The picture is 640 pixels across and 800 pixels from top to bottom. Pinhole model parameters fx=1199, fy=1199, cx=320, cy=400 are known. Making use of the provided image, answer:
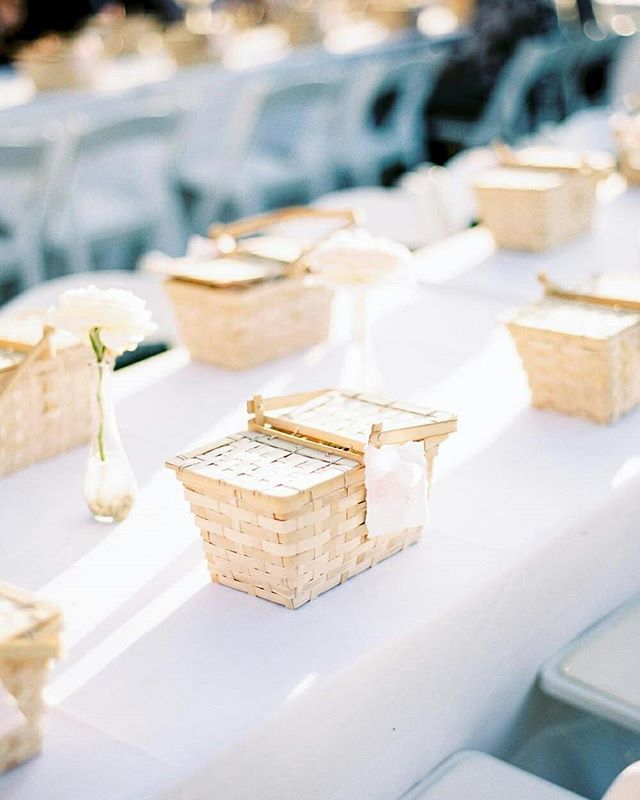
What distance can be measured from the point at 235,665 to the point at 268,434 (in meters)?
0.31

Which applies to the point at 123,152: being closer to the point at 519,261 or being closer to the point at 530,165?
the point at 530,165

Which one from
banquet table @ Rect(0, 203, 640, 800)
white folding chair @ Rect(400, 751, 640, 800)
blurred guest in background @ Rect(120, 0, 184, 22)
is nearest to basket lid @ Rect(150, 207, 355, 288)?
banquet table @ Rect(0, 203, 640, 800)

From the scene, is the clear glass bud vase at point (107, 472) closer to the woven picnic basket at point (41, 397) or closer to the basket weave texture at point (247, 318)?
the woven picnic basket at point (41, 397)

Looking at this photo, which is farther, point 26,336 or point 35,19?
point 35,19

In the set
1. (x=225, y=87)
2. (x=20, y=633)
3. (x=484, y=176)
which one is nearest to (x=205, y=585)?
(x=20, y=633)

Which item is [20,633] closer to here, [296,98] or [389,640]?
[389,640]

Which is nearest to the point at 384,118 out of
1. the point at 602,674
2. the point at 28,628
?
the point at 602,674

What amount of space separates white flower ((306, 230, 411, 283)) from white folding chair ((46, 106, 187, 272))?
224 centimetres

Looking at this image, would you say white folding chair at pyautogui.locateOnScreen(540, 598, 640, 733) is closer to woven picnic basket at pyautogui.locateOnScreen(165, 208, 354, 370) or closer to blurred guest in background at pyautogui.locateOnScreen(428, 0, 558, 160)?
woven picnic basket at pyautogui.locateOnScreen(165, 208, 354, 370)

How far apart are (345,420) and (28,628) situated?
1.55ft

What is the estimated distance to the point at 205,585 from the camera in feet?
4.01

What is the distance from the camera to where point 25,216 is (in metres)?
3.82

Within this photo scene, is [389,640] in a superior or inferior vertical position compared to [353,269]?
inferior

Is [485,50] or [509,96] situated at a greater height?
[485,50]
